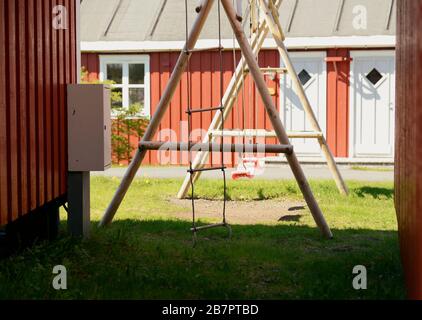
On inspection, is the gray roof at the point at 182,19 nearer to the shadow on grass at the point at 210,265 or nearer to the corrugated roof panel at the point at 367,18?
the corrugated roof panel at the point at 367,18

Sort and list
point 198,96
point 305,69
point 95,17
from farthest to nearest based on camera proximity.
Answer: point 95,17 → point 198,96 → point 305,69

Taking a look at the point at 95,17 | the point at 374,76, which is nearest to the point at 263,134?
the point at 374,76

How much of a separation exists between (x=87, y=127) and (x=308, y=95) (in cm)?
1063

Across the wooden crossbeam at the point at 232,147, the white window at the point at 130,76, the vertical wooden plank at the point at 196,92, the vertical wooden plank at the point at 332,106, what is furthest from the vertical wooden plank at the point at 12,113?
the white window at the point at 130,76

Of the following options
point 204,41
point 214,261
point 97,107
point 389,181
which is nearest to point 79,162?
point 97,107

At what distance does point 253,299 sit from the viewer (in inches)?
222

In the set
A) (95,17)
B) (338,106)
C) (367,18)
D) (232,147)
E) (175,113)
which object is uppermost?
(95,17)

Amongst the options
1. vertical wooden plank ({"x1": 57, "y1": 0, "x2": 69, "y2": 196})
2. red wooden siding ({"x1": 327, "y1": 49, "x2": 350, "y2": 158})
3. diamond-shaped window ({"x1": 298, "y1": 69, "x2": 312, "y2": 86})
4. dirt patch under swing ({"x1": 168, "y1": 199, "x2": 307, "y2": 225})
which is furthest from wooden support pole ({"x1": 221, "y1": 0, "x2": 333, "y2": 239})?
diamond-shaped window ({"x1": 298, "y1": 69, "x2": 312, "y2": 86})

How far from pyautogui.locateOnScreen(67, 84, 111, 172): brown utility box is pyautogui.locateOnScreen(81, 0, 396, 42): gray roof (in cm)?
1045

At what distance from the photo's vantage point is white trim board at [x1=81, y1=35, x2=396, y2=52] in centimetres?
1702

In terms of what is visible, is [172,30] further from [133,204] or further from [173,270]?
[173,270]

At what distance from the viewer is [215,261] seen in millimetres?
7070

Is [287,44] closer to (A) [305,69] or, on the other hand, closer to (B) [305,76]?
(A) [305,69]

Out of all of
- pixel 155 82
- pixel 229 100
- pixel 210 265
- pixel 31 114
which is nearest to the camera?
pixel 31 114
